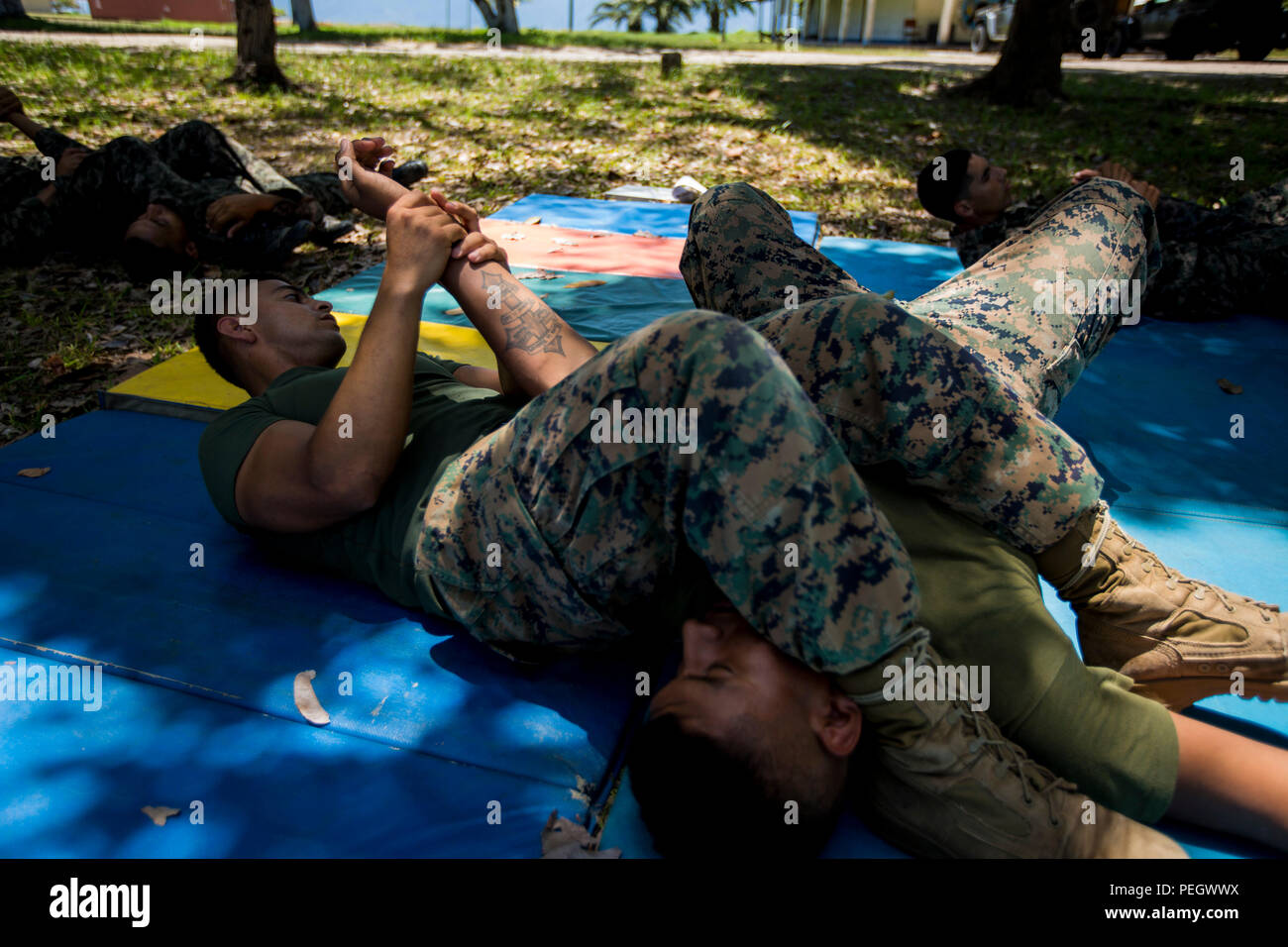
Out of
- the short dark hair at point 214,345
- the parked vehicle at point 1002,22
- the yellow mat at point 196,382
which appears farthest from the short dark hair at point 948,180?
the parked vehicle at point 1002,22

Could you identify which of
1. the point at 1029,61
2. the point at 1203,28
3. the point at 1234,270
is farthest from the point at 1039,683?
the point at 1203,28

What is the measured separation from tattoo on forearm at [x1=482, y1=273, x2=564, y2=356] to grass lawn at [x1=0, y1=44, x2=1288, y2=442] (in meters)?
2.81

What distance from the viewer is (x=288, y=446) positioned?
1.91 m

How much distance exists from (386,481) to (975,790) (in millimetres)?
1488

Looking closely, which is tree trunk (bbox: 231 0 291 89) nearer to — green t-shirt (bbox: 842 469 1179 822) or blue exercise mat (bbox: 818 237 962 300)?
blue exercise mat (bbox: 818 237 962 300)

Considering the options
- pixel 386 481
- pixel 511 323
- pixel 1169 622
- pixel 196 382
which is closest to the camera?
pixel 1169 622

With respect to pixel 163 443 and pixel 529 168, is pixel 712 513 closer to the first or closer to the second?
pixel 163 443

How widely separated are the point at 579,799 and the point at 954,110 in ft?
33.7

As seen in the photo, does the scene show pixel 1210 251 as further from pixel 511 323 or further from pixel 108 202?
pixel 108 202

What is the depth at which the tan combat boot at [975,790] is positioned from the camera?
1471mm

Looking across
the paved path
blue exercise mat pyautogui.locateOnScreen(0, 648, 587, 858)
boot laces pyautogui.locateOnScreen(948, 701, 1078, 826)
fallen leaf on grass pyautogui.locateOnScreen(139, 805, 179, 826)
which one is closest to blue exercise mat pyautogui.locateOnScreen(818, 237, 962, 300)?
boot laces pyautogui.locateOnScreen(948, 701, 1078, 826)

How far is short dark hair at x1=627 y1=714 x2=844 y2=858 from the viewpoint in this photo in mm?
1413

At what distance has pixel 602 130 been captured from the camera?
8.84 m

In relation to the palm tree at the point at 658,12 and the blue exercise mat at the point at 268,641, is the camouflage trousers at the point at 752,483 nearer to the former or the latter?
the blue exercise mat at the point at 268,641
